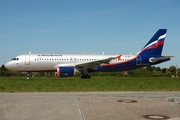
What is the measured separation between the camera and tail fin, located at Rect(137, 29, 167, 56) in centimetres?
3847

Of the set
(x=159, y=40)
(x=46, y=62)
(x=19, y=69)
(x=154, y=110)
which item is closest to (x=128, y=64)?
(x=159, y=40)

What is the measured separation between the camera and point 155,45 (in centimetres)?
3881

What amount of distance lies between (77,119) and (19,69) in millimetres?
28332

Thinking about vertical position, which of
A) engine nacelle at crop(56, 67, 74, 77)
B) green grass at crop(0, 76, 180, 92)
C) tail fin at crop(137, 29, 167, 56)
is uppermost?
tail fin at crop(137, 29, 167, 56)

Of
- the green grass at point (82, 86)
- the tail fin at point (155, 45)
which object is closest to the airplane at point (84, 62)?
the tail fin at point (155, 45)

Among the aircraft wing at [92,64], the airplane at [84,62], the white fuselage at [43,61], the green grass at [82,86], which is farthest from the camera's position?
the white fuselage at [43,61]

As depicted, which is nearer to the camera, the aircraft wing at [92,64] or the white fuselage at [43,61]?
the aircraft wing at [92,64]

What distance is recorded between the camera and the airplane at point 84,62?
33.1 metres

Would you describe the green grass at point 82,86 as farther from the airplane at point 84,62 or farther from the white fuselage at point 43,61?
the white fuselage at point 43,61

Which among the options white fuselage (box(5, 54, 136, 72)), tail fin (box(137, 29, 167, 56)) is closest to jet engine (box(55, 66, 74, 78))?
white fuselage (box(5, 54, 136, 72))

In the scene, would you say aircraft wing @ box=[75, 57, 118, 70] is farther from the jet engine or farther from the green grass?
the green grass

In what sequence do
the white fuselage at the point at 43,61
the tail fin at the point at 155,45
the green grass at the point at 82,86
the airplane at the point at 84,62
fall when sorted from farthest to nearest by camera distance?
the tail fin at the point at 155,45, the white fuselage at the point at 43,61, the airplane at the point at 84,62, the green grass at the point at 82,86

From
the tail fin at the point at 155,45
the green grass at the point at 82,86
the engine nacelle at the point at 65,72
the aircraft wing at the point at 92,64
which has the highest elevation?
the tail fin at the point at 155,45

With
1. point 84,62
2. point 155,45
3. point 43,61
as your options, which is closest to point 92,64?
point 84,62
